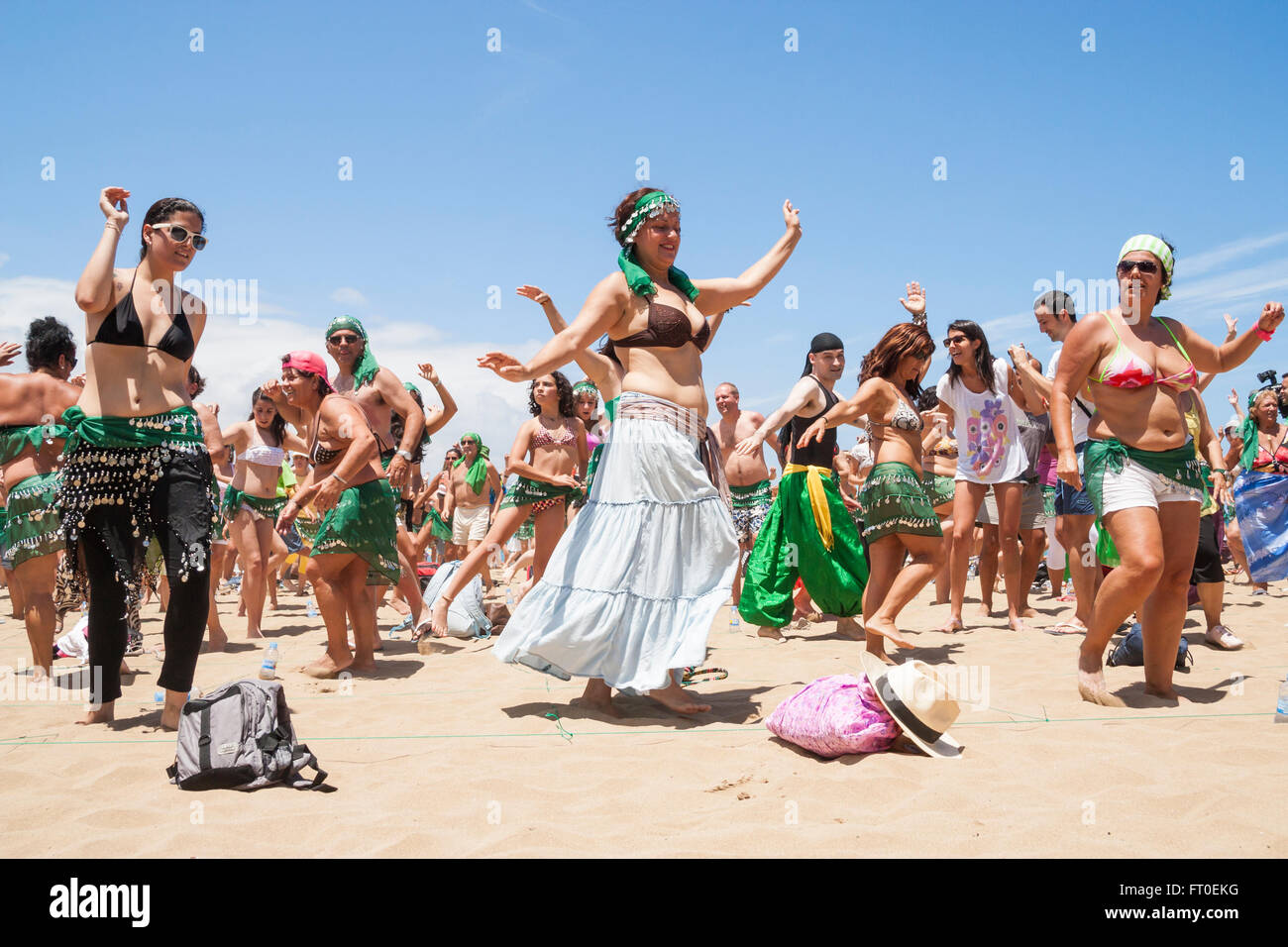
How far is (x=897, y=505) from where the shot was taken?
208 inches

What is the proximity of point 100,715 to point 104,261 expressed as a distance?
76.3 inches

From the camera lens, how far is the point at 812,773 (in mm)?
3176

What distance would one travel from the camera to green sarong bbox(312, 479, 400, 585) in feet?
16.6

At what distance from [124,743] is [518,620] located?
1.61m

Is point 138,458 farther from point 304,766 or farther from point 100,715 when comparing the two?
point 304,766

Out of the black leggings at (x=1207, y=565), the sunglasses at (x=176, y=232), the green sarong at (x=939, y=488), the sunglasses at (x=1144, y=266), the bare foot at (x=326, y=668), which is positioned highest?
the sunglasses at (x=176, y=232)

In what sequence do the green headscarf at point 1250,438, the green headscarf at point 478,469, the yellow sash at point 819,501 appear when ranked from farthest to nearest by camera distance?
the green headscarf at point 478,469, the green headscarf at point 1250,438, the yellow sash at point 819,501

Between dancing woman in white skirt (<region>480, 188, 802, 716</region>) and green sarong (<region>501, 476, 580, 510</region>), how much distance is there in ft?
9.04

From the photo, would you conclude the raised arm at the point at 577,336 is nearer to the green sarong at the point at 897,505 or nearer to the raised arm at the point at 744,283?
the raised arm at the point at 744,283

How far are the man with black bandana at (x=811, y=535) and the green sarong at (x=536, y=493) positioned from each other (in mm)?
1527

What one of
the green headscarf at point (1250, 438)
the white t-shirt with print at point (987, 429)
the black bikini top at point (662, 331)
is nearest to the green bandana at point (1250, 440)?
the green headscarf at point (1250, 438)

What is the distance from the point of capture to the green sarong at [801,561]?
20.6ft
